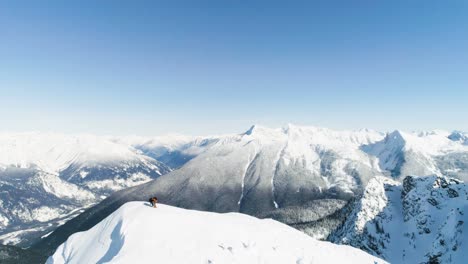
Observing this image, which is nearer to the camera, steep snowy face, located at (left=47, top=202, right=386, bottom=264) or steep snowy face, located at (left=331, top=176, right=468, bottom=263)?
steep snowy face, located at (left=47, top=202, right=386, bottom=264)

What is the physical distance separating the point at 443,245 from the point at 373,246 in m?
33.7

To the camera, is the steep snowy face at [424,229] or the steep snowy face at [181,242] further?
the steep snowy face at [424,229]

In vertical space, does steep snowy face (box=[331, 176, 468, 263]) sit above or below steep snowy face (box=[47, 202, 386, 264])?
below

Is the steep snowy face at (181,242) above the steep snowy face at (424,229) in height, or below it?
above

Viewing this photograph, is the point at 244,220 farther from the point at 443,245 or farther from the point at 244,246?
the point at 443,245

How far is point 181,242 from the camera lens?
164ft

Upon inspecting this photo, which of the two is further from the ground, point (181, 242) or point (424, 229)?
point (181, 242)

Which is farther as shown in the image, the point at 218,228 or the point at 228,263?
the point at 218,228

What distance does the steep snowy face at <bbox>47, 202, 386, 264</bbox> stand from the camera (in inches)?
1869

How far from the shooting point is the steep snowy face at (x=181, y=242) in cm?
4747

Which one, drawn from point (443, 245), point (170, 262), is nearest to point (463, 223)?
point (443, 245)

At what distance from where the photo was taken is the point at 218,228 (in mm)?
55938

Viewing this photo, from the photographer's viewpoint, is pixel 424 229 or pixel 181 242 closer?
pixel 181 242

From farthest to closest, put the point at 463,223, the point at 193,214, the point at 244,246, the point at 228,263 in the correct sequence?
the point at 463,223
the point at 193,214
the point at 244,246
the point at 228,263
